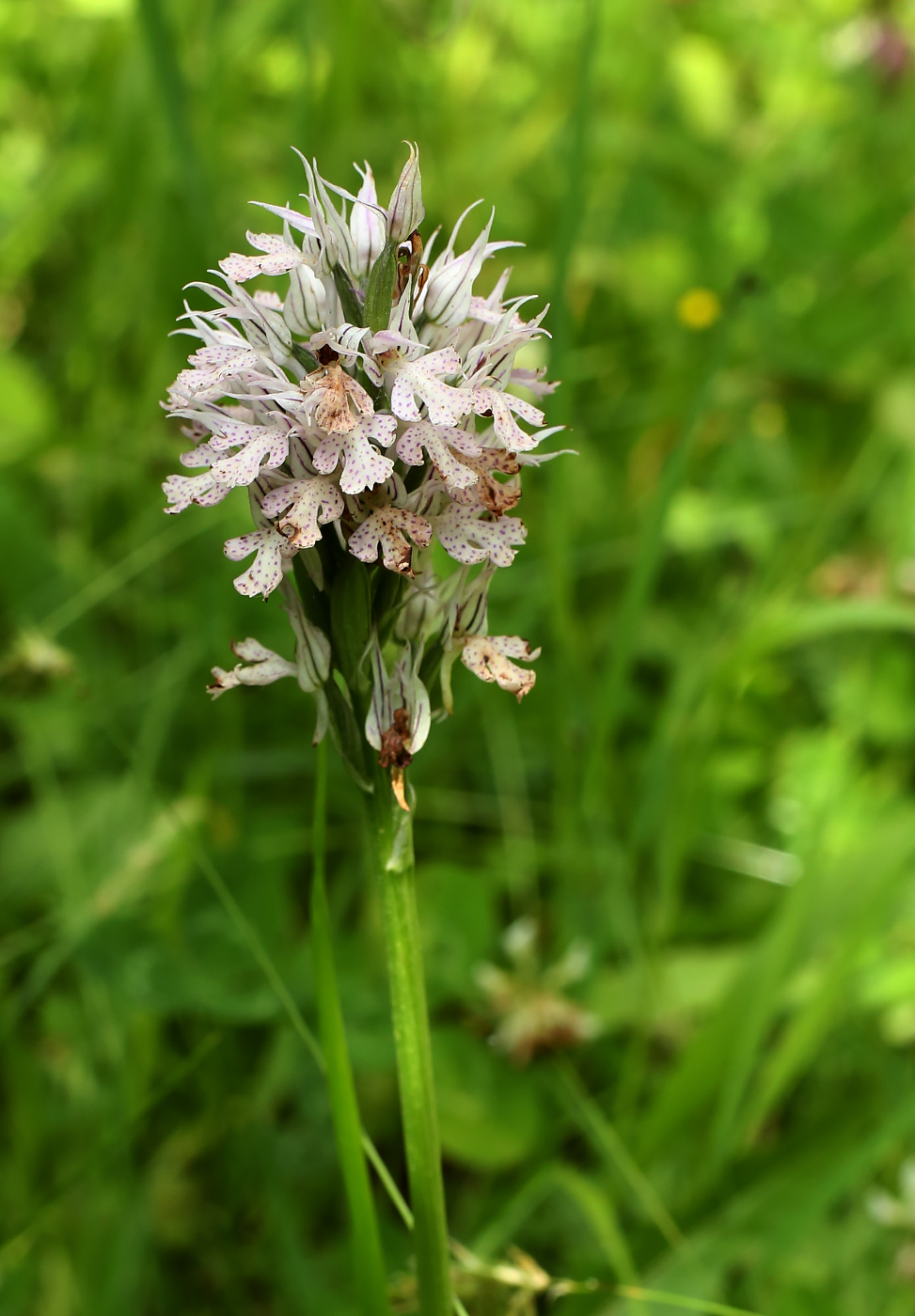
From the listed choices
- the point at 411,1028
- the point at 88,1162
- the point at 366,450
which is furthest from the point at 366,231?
the point at 88,1162

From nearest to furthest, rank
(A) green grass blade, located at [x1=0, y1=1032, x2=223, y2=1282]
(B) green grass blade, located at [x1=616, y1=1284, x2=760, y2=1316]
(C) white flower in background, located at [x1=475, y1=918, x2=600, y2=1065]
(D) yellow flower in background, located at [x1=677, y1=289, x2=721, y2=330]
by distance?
(B) green grass blade, located at [x1=616, y1=1284, x2=760, y2=1316], (A) green grass blade, located at [x1=0, y1=1032, x2=223, y2=1282], (C) white flower in background, located at [x1=475, y1=918, x2=600, y2=1065], (D) yellow flower in background, located at [x1=677, y1=289, x2=721, y2=330]

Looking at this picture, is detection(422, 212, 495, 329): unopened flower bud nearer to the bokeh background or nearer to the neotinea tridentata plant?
the neotinea tridentata plant

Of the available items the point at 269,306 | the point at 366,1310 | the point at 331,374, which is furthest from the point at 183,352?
the point at 366,1310

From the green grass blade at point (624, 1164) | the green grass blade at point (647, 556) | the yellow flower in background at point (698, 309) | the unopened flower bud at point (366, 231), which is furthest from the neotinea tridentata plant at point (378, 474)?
the yellow flower in background at point (698, 309)

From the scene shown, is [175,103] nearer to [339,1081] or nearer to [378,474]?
[378,474]

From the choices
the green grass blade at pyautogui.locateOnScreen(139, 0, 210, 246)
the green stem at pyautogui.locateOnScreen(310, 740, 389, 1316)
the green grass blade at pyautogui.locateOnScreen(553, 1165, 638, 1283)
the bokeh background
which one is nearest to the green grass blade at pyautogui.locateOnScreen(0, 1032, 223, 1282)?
the bokeh background

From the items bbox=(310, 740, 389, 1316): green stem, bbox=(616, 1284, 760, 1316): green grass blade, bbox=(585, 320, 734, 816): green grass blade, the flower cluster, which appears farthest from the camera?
bbox=(585, 320, 734, 816): green grass blade

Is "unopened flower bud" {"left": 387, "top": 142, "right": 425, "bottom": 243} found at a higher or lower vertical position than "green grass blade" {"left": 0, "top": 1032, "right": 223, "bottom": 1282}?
higher
